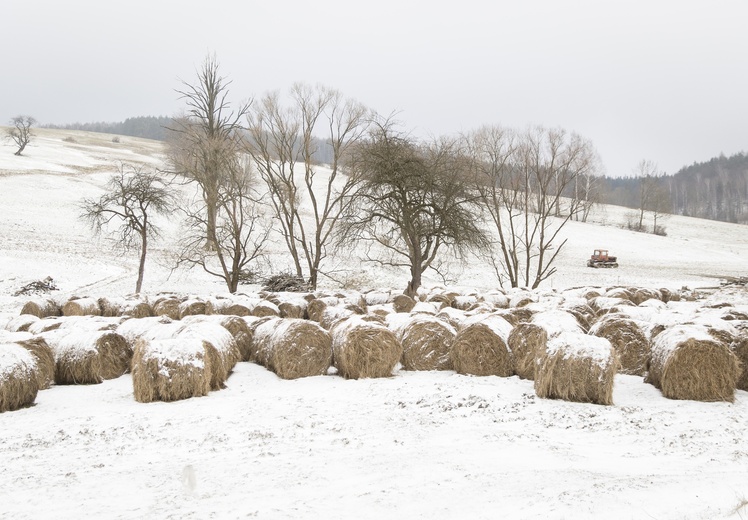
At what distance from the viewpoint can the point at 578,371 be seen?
281 inches

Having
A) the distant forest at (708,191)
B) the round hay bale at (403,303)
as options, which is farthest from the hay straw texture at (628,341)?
the distant forest at (708,191)

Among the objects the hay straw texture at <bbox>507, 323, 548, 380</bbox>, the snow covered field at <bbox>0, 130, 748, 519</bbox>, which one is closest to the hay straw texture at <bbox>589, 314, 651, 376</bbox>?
the snow covered field at <bbox>0, 130, 748, 519</bbox>

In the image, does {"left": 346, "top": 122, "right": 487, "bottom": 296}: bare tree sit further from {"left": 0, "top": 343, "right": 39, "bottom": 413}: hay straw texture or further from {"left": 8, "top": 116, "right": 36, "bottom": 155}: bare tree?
{"left": 8, "top": 116, "right": 36, "bottom": 155}: bare tree

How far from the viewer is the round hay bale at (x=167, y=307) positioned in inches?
678

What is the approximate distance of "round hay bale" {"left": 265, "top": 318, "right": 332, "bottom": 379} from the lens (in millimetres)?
9289

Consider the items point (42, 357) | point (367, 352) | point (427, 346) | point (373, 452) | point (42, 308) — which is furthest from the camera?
point (42, 308)

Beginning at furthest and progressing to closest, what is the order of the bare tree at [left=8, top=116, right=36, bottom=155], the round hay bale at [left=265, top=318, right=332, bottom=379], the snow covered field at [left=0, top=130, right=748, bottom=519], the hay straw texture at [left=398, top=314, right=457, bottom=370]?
the bare tree at [left=8, top=116, right=36, bottom=155]
the hay straw texture at [left=398, top=314, right=457, bottom=370]
the round hay bale at [left=265, top=318, right=332, bottom=379]
the snow covered field at [left=0, top=130, right=748, bottom=519]

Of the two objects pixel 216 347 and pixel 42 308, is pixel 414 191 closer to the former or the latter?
pixel 42 308

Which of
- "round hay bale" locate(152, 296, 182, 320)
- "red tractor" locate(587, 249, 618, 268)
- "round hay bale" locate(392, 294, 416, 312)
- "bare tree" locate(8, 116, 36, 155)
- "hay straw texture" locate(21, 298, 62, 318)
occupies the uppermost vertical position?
"bare tree" locate(8, 116, 36, 155)

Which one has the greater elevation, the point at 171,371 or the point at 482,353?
the point at 482,353

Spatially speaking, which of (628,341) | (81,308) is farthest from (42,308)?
(628,341)

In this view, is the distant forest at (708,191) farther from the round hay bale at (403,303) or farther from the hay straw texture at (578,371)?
the hay straw texture at (578,371)

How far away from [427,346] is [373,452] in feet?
14.8

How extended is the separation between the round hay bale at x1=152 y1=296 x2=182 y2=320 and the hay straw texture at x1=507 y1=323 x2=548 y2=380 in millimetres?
11566
